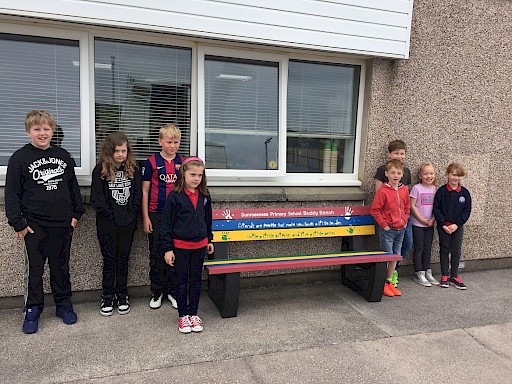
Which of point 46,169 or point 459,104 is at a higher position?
point 459,104

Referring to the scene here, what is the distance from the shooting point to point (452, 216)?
477 cm

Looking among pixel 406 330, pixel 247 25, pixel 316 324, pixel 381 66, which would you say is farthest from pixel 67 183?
pixel 381 66

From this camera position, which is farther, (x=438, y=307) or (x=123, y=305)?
(x=438, y=307)

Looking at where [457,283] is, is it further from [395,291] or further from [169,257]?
[169,257]

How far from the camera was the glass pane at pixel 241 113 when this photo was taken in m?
4.39

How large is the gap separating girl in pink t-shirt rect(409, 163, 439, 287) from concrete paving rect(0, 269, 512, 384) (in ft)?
2.08

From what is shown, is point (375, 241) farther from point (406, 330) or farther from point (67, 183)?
point (67, 183)

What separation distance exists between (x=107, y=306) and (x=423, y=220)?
3478 millimetres

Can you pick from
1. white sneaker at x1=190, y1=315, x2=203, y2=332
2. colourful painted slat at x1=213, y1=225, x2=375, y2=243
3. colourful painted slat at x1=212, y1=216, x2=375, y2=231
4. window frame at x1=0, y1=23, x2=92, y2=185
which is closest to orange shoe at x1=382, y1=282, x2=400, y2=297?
colourful painted slat at x1=213, y1=225, x2=375, y2=243

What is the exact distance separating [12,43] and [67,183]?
138 centimetres

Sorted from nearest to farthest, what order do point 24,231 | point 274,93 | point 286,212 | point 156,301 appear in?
1. point 24,231
2. point 156,301
3. point 286,212
4. point 274,93

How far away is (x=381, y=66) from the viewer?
15.6 ft

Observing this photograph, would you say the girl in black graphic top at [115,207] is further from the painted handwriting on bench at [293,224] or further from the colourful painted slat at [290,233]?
the painted handwriting on bench at [293,224]

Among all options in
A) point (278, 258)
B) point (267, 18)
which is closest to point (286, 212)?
point (278, 258)
